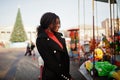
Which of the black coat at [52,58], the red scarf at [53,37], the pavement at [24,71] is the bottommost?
the pavement at [24,71]

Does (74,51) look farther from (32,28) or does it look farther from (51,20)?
(32,28)

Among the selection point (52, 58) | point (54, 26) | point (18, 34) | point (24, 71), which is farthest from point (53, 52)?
point (18, 34)

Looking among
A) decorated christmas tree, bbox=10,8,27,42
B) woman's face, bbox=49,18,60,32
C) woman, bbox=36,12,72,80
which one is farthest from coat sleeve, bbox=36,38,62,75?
decorated christmas tree, bbox=10,8,27,42

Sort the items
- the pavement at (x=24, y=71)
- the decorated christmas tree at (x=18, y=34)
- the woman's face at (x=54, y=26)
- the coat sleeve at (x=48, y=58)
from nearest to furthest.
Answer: the coat sleeve at (x=48, y=58), the woman's face at (x=54, y=26), the pavement at (x=24, y=71), the decorated christmas tree at (x=18, y=34)

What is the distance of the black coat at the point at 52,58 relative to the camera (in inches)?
75.4

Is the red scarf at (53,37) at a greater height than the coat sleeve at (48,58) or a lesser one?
greater

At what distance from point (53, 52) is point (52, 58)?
0.18ft

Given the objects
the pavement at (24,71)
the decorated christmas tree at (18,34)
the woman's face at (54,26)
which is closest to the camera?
the woman's face at (54,26)

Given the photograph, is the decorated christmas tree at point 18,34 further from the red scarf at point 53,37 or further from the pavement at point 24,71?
the red scarf at point 53,37

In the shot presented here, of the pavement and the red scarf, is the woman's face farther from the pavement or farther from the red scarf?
the pavement

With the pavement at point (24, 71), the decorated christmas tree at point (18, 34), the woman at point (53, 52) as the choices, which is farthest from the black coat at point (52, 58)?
the decorated christmas tree at point (18, 34)

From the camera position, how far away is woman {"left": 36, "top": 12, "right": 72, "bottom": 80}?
1.92 meters

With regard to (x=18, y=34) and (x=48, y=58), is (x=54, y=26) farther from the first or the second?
(x=18, y=34)

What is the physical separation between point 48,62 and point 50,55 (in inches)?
2.7
